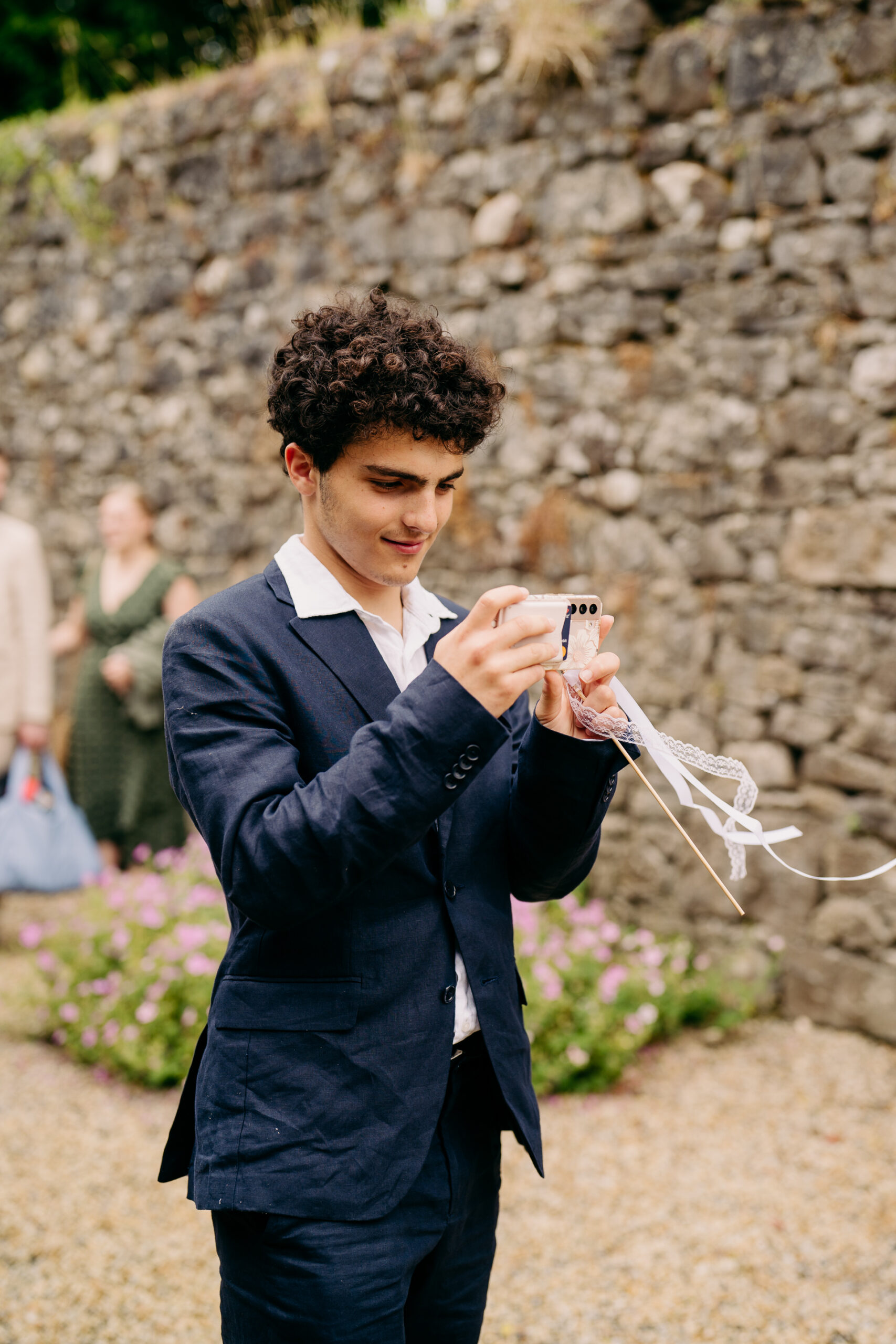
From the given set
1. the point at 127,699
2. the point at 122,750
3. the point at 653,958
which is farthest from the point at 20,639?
the point at 653,958

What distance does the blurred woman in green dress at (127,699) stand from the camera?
16.7 ft

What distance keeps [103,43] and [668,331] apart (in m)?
6.94

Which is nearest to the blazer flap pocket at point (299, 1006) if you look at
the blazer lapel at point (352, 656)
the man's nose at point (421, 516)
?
the blazer lapel at point (352, 656)

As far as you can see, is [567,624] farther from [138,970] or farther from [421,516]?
[138,970]

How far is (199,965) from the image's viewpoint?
3.66 m

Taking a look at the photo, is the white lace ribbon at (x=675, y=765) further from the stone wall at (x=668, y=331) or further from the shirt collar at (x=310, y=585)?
the stone wall at (x=668, y=331)

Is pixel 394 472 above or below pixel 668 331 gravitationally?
below

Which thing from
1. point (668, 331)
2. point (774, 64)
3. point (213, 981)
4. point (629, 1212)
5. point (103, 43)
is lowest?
point (629, 1212)

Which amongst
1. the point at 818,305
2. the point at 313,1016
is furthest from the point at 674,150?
the point at 313,1016

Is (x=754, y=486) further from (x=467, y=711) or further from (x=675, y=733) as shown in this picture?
(x=467, y=711)

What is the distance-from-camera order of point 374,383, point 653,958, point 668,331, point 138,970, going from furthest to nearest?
1. point 668,331
2. point 653,958
3. point 138,970
4. point 374,383

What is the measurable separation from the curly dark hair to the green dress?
381cm

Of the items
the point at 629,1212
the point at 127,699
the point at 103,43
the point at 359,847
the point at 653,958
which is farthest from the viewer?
the point at 103,43

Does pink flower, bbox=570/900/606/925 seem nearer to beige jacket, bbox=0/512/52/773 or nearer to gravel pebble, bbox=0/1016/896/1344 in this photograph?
gravel pebble, bbox=0/1016/896/1344
